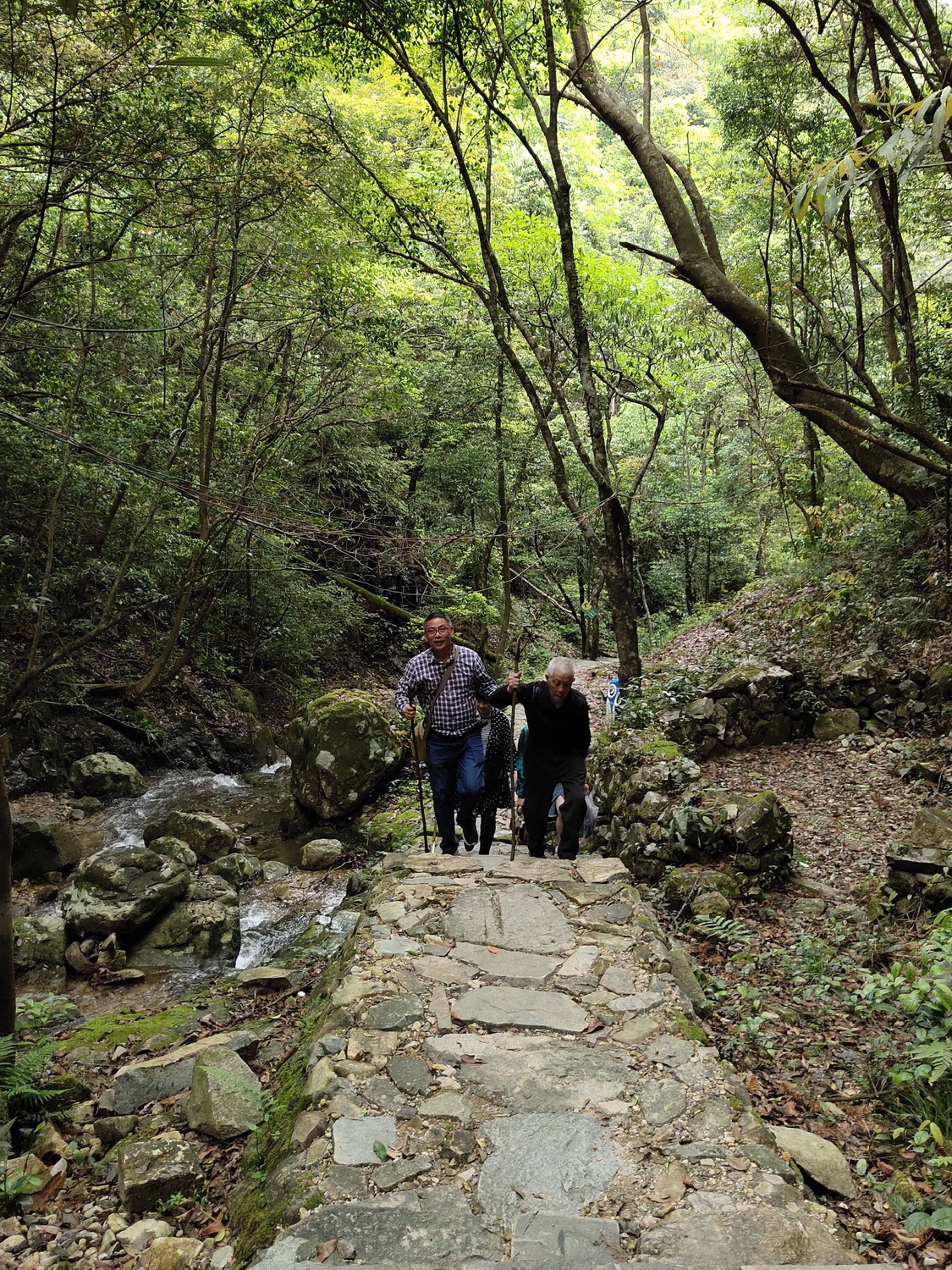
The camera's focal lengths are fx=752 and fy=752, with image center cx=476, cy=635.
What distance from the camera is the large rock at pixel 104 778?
11.0 meters

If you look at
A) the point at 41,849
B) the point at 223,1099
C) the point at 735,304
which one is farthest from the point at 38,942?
the point at 735,304

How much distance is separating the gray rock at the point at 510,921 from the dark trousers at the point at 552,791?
79 cm

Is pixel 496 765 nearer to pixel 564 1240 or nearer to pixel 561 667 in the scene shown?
pixel 561 667

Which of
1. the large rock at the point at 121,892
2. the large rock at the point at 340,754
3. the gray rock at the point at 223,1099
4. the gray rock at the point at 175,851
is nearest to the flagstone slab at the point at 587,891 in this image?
the gray rock at the point at 223,1099

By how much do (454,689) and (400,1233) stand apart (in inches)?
144

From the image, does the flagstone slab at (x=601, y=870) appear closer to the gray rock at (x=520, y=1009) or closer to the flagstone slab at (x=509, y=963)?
the flagstone slab at (x=509, y=963)

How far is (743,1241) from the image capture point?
91.9 inches

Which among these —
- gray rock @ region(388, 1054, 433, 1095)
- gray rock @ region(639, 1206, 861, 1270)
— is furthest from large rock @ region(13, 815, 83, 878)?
Answer: gray rock @ region(639, 1206, 861, 1270)

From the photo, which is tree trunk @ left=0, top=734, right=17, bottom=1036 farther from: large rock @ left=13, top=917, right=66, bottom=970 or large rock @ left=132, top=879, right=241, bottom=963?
large rock @ left=132, top=879, right=241, bottom=963

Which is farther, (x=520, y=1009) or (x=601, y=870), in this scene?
(x=601, y=870)

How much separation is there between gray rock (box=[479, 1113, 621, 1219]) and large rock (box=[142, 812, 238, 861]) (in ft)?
23.2

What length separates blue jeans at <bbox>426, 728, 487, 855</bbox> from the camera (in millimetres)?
5816

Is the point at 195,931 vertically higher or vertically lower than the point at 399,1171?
lower

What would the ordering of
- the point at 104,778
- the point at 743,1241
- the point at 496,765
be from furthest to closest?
the point at 104,778 < the point at 496,765 < the point at 743,1241
